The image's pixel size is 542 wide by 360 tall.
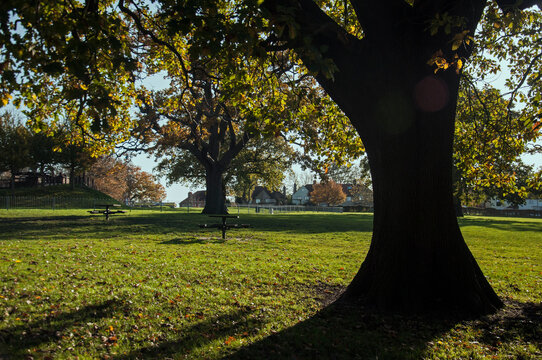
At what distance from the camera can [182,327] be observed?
4.79 metres

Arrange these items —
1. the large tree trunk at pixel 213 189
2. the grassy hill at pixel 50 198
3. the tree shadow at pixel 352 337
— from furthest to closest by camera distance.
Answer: the large tree trunk at pixel 213 189, the grassy hill at pixel 50 198, the tree shadow at pixel 352 337

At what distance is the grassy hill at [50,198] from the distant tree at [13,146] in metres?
3.18

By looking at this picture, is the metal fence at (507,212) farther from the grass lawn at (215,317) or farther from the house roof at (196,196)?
the house roof at (196,196)

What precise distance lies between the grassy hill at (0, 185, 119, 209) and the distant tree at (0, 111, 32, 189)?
125 inches

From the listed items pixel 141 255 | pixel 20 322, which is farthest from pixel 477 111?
pixel 20 322

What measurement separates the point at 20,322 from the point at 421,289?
18.5 feet

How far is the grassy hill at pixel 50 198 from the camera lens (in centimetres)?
3228

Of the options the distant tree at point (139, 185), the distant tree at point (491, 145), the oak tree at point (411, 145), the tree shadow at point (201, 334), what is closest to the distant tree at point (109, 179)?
the distant tree at point (139, 185)

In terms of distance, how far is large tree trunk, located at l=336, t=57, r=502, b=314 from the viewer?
562cm

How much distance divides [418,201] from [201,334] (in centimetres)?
371

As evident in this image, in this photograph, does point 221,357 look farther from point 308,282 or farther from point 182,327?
point 308,282

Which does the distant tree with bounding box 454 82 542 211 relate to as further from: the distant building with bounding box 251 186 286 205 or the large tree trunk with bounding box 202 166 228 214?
the distant building with bounding box 251 186 286 205

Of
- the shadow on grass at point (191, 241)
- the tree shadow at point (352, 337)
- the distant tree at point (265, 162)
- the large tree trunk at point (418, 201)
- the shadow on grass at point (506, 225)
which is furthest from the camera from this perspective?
the distant tree at point (265, 162)

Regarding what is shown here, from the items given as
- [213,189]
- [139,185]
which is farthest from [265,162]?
[139,185]
